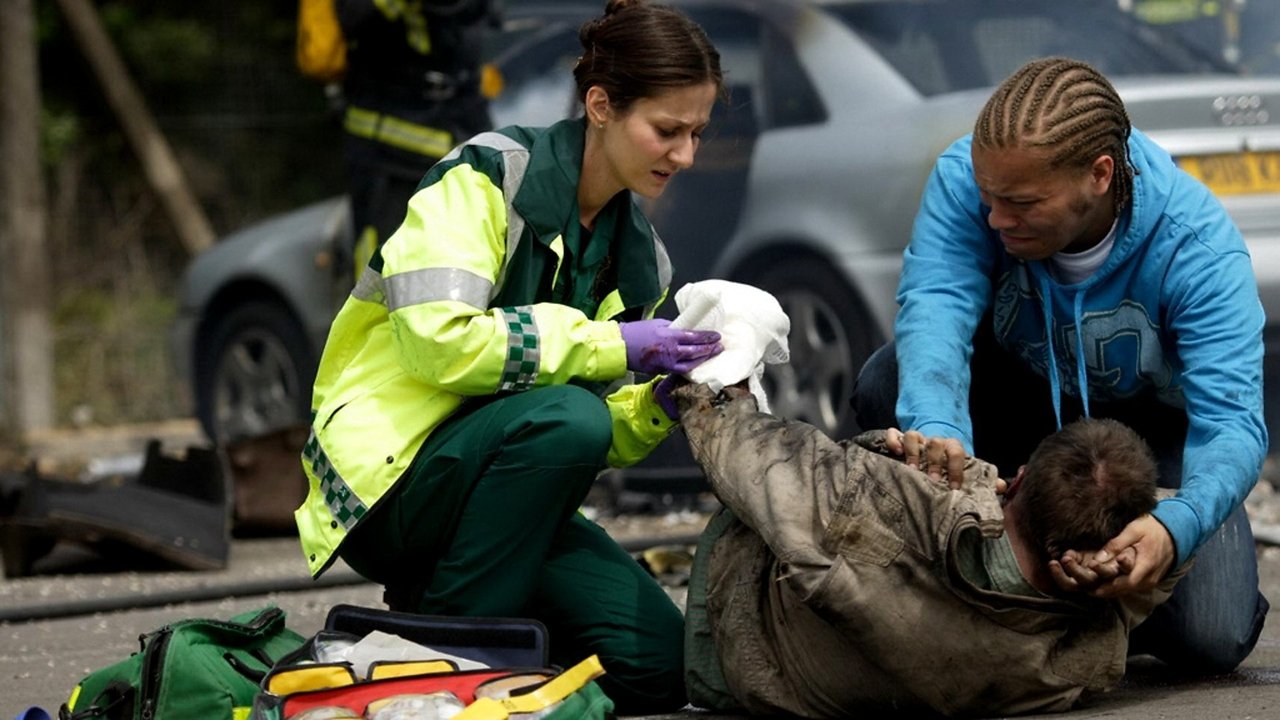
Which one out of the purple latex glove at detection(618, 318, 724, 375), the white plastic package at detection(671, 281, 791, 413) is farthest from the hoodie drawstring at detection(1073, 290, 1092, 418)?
the purple latex glove at detection(618, 318, 724, 375)

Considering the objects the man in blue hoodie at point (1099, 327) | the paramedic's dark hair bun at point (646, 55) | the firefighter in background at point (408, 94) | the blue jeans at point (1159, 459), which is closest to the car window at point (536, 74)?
the firefighter in background at point (408, 94)

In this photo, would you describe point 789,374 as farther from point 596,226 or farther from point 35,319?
point 35,319

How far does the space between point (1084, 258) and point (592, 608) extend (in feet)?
3.66

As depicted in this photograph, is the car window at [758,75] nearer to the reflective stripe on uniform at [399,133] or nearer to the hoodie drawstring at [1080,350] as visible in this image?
the reflective stripe on uniform at [399,133]

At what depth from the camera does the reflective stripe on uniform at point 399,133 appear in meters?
7.13

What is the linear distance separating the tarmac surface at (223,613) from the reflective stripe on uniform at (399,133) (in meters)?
1.39

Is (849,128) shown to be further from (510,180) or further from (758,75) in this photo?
(510,180)

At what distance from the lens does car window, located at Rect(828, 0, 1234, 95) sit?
6.86 metres

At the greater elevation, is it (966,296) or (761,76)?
(966,296)

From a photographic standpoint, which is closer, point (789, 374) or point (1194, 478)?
point (1194, 478)

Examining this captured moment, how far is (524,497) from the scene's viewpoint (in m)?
3.74

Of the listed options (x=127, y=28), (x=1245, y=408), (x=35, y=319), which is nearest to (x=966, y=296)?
(x=1245, y=408)

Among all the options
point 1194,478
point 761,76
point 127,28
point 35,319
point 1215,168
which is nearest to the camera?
point 1194,478

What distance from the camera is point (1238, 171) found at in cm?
666
